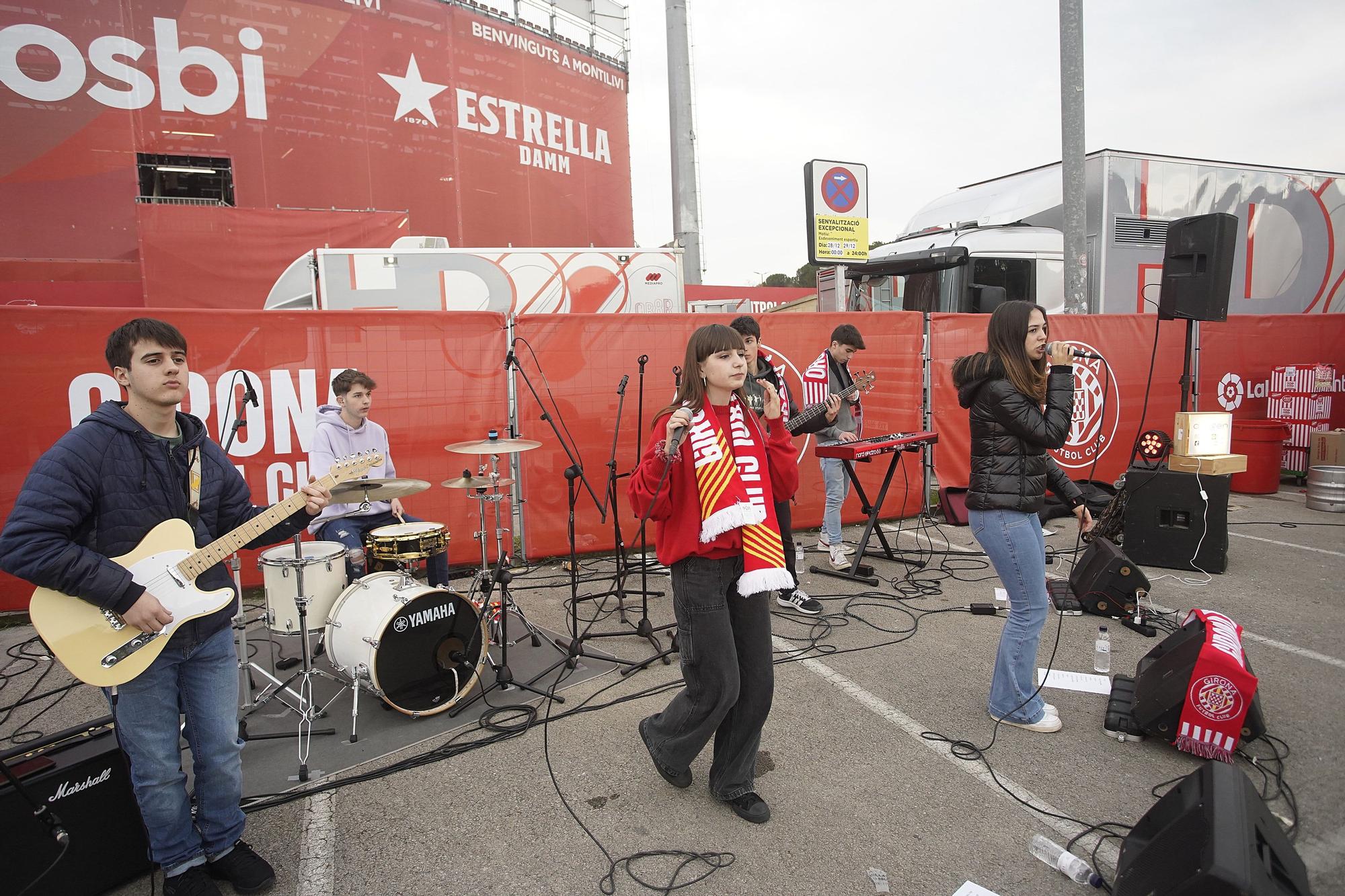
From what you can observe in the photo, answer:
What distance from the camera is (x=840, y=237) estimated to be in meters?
11.0

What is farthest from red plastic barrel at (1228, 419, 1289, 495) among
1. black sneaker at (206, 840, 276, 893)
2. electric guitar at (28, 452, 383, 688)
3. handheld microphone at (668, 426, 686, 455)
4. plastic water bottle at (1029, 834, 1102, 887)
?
electric guitar at (28, 452, 383, 688)

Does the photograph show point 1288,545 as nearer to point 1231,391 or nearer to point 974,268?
point 1231,391

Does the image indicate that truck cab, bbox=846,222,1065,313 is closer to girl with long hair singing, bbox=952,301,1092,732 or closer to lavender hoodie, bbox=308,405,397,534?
girl with long hair singing, bbox=952,301,1092,732

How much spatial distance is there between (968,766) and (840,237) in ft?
29.4

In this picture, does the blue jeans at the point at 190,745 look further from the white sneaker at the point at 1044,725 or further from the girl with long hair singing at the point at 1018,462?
the white sneaker at the point at 1044,725

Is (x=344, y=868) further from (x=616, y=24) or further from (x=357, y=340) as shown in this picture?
(x=616, y=24)

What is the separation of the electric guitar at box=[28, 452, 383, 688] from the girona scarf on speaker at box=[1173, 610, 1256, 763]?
168 inches

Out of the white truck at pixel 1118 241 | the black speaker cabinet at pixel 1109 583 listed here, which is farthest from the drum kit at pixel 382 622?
the white truck at pixel 1118 241

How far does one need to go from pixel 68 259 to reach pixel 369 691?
13.2 m

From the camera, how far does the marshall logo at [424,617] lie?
3844 mm

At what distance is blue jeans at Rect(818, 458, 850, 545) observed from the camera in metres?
6.58

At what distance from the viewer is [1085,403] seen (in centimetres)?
938

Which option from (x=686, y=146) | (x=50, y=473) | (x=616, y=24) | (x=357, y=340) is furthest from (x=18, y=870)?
(x=616, y=24)

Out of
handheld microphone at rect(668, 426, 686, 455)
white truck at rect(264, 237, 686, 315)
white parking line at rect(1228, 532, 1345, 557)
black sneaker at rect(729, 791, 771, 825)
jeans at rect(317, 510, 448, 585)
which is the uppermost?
white truck at rect(264, 237, 686, 315)
